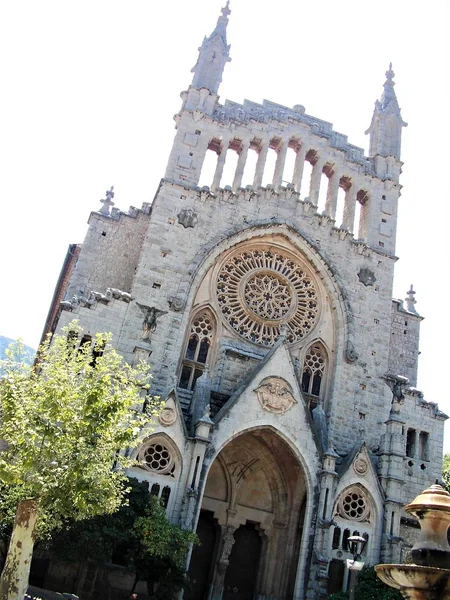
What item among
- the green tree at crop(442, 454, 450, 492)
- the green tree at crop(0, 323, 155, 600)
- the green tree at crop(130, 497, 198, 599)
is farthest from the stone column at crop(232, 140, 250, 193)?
the green tree at crop(442, 454, 450, 492)

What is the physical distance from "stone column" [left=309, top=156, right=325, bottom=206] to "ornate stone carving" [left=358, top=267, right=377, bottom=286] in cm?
388

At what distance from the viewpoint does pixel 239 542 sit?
72.3 feet

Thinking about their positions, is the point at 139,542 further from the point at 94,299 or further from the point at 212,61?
the point at 212,61

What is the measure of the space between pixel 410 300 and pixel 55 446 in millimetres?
20831

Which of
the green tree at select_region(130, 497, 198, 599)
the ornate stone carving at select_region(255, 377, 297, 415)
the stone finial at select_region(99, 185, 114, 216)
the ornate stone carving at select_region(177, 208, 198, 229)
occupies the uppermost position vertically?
the stone finial at select_region(99, 185, 114, 216)

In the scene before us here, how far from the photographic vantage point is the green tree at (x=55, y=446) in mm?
12203

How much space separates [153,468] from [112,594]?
370cm

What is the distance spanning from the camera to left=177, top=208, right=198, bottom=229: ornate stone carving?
79.1ft

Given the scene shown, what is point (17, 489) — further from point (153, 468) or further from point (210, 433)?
point (210, 433)

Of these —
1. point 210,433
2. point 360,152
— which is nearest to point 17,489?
point 210,433

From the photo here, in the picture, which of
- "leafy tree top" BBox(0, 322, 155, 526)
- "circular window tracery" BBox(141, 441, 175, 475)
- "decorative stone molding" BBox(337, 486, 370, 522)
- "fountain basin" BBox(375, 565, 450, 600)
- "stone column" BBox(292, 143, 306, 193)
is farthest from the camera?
"stone column" BBox(292, 143, 306, 193)

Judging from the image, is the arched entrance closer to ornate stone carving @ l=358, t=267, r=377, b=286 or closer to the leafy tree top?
ornate stone carving @ l=358, t=267, r=377, b=286

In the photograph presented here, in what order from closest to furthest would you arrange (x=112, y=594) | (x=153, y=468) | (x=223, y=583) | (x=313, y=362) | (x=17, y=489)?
(x=17, y=489) < (x=112, y=594) < (x=153, y=468) < (x=223, y=583) < (x=313, y=362)

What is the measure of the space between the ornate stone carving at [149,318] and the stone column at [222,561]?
7398mm
